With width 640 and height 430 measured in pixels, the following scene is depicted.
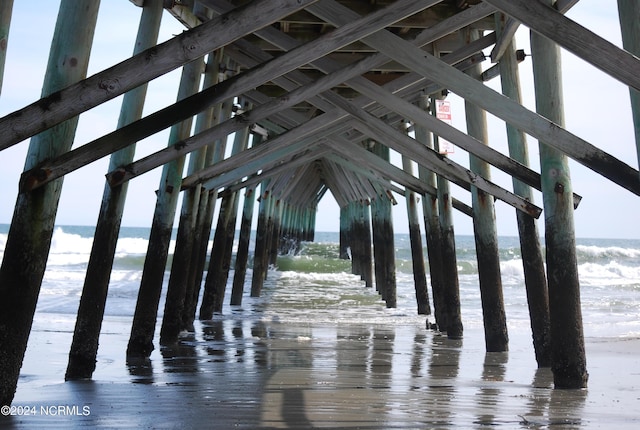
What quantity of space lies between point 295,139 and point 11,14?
4.08 meters

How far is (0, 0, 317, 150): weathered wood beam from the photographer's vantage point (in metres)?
3.38

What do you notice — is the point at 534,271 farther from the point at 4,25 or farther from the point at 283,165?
the point at 283,165

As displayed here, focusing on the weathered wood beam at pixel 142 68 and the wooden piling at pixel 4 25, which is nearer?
the weathered wood beam at pixel 142 68

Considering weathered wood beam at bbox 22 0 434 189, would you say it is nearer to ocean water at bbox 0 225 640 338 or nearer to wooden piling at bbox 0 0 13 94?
wooden piling at bbox 0 0 13 94

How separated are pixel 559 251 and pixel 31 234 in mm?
3274

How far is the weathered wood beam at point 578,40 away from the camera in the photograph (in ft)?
10.5

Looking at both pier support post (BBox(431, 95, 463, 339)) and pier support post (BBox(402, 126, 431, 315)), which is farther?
pier support post (BBox(402, 126, 431, 315))

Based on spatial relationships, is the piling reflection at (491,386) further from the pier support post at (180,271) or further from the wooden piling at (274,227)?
the wooden piling at (274,227)

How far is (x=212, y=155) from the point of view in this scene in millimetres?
9406

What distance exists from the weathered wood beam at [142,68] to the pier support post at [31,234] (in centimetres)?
61

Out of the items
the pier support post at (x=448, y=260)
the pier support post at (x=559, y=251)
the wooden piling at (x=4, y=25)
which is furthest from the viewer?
the pier support post at (x=448, y=260)

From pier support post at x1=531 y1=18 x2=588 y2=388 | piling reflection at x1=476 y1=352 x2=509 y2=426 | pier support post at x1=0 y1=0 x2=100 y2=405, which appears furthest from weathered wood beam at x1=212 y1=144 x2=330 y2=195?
pier support post at x1=0 y1=0 x2=100 y2=405

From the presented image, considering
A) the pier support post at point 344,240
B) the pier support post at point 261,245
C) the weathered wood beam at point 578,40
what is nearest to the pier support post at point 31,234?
the weathered wood beam at point 578,40

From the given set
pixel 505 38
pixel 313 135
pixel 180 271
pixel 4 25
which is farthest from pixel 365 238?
pixel 4 25
